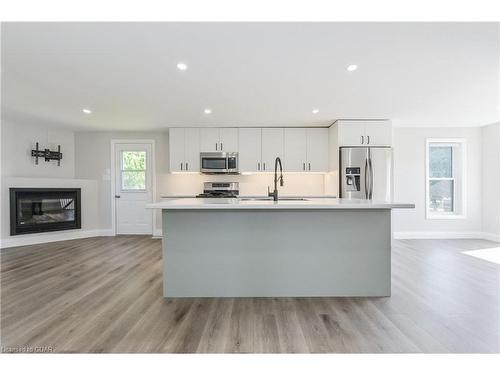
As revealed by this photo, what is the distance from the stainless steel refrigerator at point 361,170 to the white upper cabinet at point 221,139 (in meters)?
2.09

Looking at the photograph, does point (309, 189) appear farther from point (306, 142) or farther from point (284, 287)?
point (284, 287)

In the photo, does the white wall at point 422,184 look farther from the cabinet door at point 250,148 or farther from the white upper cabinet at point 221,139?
the white upper cabinet at point 221,139

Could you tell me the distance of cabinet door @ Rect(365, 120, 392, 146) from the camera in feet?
16.2

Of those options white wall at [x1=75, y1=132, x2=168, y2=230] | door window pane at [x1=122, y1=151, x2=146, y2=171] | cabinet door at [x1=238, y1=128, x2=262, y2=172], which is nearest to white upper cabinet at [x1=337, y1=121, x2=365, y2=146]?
cabinet door at [x1=238, y1=128, x2=262, y2=172]

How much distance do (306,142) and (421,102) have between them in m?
2.05

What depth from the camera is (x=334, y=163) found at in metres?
5.07

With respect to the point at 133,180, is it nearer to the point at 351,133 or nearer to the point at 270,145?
the point at 270,145

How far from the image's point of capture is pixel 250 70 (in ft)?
9.28

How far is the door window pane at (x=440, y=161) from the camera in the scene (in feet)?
18.9

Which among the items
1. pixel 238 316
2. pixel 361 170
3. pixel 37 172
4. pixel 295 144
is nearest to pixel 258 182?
pixel 295 144

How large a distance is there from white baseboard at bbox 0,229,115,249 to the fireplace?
114 millimetres

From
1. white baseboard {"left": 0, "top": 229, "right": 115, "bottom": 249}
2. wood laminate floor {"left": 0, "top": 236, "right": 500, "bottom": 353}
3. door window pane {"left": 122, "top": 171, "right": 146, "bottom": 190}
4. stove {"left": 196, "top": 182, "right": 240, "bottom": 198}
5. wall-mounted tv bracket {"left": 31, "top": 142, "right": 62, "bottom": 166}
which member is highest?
wall-mounted tv bracket {"left": 31, "top": 142, "right": 62, "bottom": 166}

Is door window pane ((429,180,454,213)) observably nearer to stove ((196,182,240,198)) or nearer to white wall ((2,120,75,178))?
stove ((196,182,240,198))
